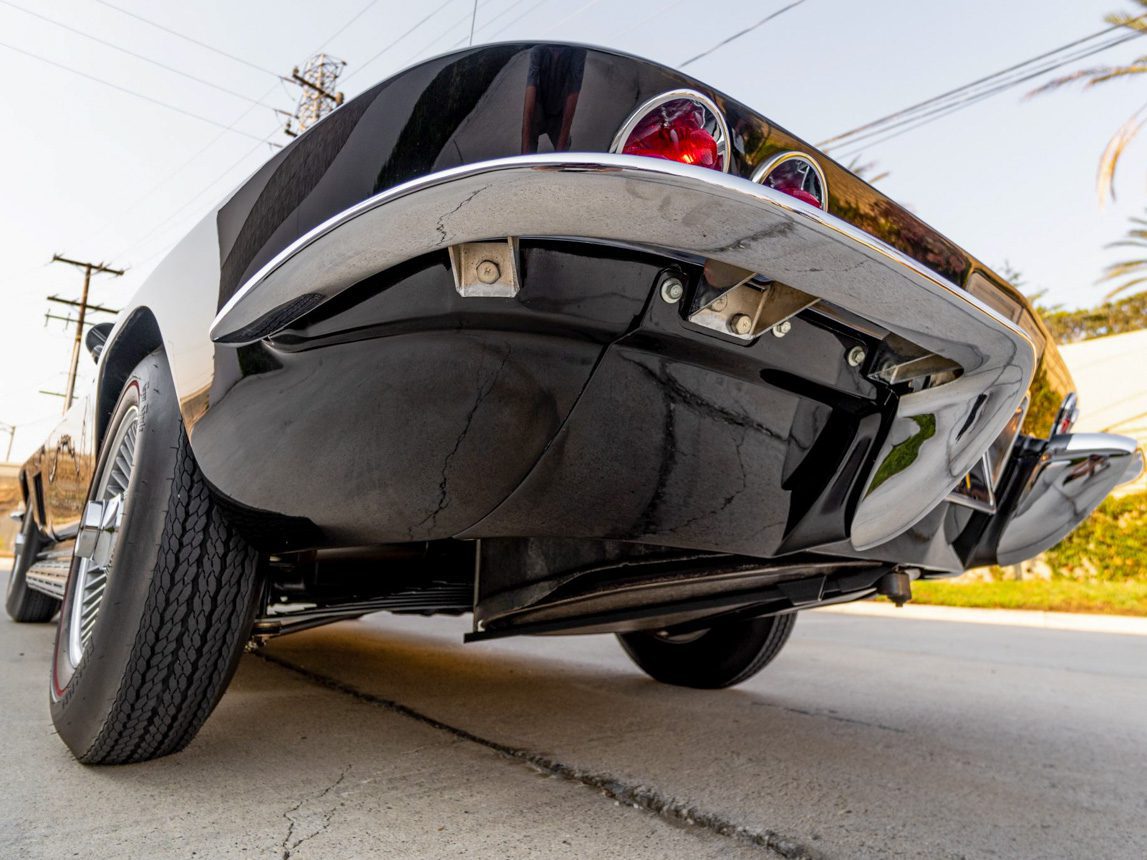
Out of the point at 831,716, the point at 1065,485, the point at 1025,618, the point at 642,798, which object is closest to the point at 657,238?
the point at 642,798

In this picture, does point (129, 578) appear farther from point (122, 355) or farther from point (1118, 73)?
point (1118, 73)

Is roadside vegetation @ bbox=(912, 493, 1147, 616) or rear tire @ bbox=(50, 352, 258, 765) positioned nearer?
rear tire @ bbox=(50, 352, 258, 765)

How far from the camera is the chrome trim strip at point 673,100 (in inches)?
37.3

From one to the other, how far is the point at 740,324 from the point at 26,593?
4606mm

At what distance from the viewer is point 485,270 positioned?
1.01 metres

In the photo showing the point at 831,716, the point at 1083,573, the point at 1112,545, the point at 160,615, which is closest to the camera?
the point at 160,615

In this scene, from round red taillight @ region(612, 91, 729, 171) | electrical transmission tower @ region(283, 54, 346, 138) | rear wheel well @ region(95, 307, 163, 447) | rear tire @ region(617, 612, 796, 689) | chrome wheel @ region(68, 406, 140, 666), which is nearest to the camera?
round red taillight @ region(612, 91, 729, 171)

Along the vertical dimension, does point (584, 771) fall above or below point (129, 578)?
below

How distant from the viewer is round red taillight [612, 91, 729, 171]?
961 millimetres

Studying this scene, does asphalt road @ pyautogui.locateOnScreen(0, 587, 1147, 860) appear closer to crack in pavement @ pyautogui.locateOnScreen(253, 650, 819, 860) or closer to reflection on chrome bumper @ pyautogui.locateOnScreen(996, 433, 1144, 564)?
crack in pavement @ pyautogui.locateOnScreen(253, 650, 819, 860)

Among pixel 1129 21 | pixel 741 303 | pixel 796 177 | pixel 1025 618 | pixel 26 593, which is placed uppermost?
pixel 1129 21

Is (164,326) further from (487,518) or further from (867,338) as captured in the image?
(867,338)

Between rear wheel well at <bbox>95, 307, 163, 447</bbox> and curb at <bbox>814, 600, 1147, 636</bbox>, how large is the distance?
5830 mm

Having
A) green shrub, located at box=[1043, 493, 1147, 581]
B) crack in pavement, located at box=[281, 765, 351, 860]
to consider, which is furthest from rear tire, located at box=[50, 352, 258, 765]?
green shrub, located at box=[1043, 493, 1147, 581]
